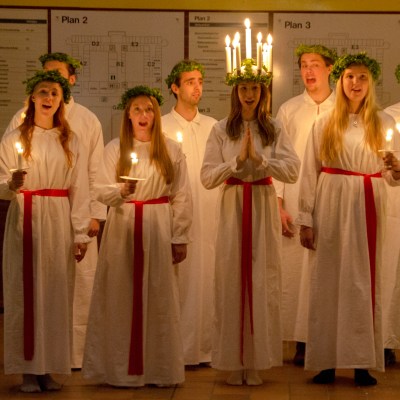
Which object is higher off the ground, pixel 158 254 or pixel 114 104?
pixel 114 104

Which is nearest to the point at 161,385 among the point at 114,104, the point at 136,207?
the point at 136,207

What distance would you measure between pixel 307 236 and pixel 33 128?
1704 millimetres

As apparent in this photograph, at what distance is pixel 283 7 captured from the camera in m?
8.45

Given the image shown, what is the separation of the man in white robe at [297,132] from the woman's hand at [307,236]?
2.56 feet

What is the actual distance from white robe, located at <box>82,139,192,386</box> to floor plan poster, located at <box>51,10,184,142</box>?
2.26 metres

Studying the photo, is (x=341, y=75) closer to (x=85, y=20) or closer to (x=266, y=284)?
(x=266, y=284)

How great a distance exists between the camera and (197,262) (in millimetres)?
7227

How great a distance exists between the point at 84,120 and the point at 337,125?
1.78m

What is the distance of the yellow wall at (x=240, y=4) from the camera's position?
27.6 ft

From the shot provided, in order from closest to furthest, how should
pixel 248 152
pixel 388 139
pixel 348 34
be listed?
pixel 388 139
pixel 248 152
pixel 348 34

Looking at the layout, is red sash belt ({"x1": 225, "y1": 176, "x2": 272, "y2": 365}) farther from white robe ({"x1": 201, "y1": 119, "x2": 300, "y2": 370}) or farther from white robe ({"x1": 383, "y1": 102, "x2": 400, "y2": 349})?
white robe ({"x1": 383, "y1": 102, "x2": 400, "y2": 349})

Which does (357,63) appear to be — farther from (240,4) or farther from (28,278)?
(28,278)

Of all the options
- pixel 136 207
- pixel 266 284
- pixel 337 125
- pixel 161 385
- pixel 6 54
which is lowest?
pixel 161 385

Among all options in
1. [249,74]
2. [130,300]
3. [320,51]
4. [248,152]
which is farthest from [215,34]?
[130,300]
